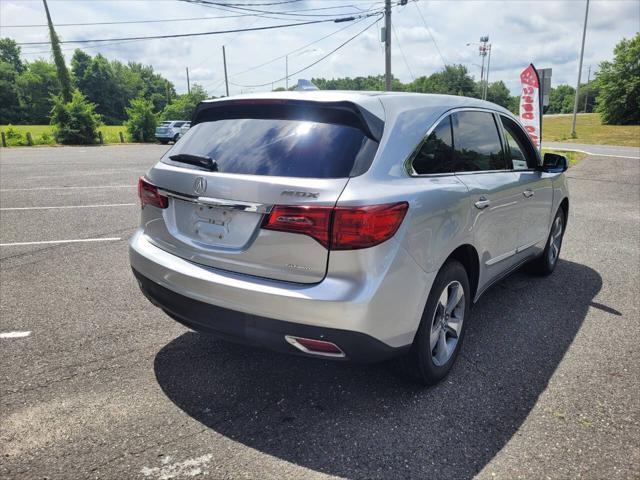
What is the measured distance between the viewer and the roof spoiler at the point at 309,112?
2.47m

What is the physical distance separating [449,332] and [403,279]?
89 centimetres

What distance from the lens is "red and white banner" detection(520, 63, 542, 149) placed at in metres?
12.4

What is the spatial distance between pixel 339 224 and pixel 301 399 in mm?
1185

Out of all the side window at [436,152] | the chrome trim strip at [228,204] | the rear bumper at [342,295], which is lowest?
the rear bumper at [342,295]

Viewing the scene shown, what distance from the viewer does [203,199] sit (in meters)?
2.53

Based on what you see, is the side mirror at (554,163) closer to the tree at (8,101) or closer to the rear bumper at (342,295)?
the rear bumper at (342,295)

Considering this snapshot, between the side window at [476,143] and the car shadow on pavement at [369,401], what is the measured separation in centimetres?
131

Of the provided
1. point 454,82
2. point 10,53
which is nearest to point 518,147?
point 454,82

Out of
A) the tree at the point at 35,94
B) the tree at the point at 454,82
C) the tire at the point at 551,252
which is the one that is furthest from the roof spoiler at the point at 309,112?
the tree at the point at 454,82

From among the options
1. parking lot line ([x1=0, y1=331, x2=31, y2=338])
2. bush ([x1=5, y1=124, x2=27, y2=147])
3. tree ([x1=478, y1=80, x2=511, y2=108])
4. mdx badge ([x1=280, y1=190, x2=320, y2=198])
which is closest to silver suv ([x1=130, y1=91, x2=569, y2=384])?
mdx badge ([x1=280, y1=190, x2=320, y2=198])

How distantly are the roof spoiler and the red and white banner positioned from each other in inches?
445

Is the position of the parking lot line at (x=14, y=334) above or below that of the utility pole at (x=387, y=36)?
below

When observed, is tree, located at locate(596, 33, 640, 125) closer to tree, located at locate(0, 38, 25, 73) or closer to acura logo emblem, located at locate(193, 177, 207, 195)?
acura logo emblem, located at locate(193, 177, 207, 195)

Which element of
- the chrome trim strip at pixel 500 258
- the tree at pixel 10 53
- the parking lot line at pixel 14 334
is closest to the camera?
the chrome trim strip at pixel 500 258
